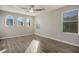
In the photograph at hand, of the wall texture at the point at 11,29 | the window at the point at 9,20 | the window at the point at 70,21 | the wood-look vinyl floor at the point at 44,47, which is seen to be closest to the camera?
the wood-look vinyl floor at the point at 44,47

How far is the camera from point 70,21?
13.5ft

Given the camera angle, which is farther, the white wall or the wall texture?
the wall texture

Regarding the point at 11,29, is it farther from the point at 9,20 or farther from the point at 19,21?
the point at 19,21

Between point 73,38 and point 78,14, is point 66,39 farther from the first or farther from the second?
point 78,14

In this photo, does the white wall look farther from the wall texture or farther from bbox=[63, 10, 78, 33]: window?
the wall texture

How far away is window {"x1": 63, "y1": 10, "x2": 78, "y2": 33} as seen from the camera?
12.3ft

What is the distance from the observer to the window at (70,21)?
3.75 m

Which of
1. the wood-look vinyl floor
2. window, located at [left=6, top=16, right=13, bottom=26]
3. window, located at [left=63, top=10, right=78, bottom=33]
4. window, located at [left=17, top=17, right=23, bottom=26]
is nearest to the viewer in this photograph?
the wood-look vinyl floor

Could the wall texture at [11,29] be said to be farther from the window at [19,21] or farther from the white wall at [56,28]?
the white wall at [56,28]

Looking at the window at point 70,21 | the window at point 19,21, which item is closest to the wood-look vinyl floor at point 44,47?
the window at point 70,21

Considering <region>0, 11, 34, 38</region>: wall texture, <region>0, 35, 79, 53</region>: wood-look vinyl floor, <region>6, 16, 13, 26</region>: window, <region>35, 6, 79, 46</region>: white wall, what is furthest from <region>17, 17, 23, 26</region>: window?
<region>0, 35, 79, 53</region>: wood-look vinyl floor

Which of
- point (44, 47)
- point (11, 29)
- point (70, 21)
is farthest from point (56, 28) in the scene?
point (11, 29)
